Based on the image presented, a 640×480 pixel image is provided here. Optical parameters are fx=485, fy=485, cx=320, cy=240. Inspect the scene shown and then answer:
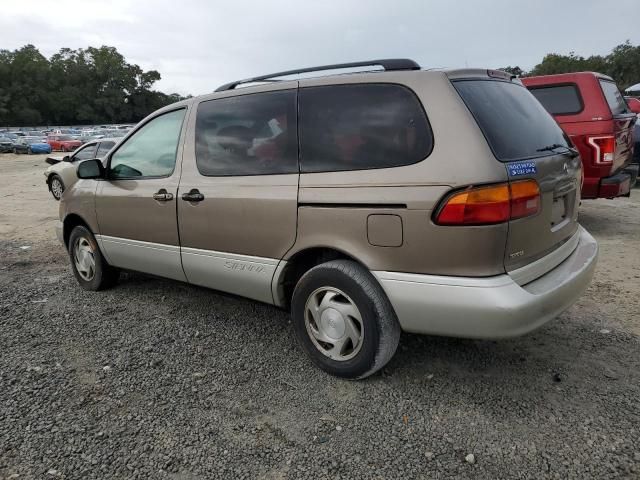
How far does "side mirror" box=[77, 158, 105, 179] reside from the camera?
4117 mm

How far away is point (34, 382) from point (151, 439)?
1088mm

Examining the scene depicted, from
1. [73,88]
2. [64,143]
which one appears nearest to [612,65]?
[64,143]

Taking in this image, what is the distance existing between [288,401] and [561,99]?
5.82 m

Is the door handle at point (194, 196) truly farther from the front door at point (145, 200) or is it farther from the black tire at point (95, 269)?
the black tire at point (95, 269)

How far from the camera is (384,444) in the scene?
2.37 m

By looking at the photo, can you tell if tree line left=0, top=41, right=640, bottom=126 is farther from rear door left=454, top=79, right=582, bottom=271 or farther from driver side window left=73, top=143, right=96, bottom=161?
rear door left=454, top=79, right=582, bottom=271

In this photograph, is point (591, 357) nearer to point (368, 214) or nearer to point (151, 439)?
point (368, 214)

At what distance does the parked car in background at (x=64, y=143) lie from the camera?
37688mm

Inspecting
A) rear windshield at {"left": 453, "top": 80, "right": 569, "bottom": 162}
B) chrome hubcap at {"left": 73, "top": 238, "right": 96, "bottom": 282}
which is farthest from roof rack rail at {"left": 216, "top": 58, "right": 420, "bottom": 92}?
chrome hubcap at {"left": 73, "top": 238, "right": 96, "bottom": 282}

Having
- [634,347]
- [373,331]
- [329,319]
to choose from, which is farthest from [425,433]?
[634,347]

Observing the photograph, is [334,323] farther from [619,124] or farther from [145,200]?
[619,124]

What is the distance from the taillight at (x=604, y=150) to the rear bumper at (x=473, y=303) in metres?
4.02

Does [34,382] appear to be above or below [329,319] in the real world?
below

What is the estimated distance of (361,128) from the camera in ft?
8.87
